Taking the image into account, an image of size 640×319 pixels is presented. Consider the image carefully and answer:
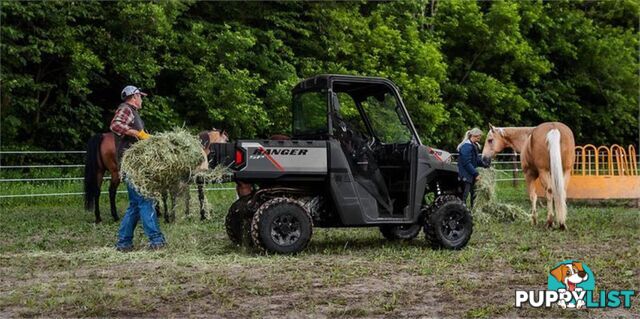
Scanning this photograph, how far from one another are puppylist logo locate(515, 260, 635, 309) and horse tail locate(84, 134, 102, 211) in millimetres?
8458

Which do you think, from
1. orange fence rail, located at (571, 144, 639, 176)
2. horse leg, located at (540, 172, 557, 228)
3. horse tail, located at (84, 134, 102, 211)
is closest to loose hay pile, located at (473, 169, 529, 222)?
horse leg, located at (540, 172, 557, 228)

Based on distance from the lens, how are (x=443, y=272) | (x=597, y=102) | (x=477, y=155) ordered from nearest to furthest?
(x=443, y=272), (x=477, y=155), (x=597, y=102)

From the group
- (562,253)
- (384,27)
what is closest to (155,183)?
(562,253)

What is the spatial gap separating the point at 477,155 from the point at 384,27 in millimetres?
14034

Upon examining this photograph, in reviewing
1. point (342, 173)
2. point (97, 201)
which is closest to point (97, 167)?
point (97, 201)

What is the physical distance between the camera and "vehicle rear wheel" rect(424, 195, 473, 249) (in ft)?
31.0

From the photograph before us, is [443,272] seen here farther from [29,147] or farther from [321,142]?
[29,147]

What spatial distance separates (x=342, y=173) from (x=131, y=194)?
7.90ft

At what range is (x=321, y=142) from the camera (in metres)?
9.05

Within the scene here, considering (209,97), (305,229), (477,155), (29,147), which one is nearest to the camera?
(305,229)

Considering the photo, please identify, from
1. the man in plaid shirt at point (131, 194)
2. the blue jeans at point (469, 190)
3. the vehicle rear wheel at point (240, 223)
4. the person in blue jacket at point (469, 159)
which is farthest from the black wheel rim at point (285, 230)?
the person in blue jacket at point (469, 159)

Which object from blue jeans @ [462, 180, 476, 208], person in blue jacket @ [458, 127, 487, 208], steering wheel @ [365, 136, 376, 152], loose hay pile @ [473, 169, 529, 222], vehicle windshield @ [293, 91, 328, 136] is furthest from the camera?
loose hay pile @ [473, 169, 529, 222]

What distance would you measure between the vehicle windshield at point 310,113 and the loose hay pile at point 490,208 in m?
4.79

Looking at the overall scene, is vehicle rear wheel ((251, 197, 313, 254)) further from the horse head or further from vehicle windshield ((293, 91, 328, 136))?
the horse head
